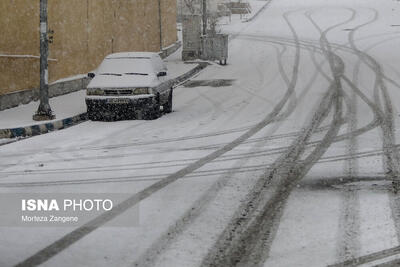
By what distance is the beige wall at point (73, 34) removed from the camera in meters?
17.1

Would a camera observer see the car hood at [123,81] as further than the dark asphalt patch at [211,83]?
No

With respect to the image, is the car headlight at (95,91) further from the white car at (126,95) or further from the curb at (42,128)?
the curb at (42,128)

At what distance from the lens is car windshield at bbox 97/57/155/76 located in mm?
16125

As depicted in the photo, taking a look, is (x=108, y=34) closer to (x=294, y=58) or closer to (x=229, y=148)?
(x=294, y=58)

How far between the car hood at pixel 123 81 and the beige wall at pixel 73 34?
2.73 m

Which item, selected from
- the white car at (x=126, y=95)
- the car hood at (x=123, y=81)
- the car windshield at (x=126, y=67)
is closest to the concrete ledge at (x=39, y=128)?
the white car at (x=126, y=95)

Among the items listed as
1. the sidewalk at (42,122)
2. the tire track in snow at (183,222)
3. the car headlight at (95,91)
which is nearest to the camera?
the tire track in snow at (183,222)

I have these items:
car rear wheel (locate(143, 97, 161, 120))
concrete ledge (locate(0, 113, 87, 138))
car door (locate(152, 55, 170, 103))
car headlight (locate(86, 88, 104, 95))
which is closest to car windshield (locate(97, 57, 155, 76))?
car door (locate(152, 55, 170, 103))

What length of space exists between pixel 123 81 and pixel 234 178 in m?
7.47

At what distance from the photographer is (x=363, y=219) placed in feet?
22.0

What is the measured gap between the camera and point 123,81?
50.9 ft

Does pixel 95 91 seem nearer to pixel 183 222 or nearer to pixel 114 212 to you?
pixel 114 212

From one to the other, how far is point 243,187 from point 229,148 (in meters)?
2.84

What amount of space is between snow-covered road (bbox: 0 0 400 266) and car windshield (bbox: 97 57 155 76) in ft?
4.50
